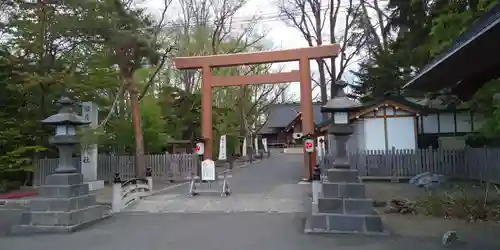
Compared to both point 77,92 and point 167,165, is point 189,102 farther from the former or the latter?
point 77,92

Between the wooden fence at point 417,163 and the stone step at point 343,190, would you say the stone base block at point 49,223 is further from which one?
the wooden fence at point 417,163

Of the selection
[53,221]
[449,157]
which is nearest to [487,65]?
[53,221]

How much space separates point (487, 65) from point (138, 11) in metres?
16.6

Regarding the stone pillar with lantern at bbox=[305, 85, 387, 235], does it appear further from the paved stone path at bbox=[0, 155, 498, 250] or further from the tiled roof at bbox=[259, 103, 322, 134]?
the tiled roof at bbox=[259, 103, 322, 134]

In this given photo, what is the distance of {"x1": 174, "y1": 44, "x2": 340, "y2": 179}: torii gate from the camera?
18.8 meters

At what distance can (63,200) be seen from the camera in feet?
32.8

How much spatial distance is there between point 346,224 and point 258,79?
11873 mm

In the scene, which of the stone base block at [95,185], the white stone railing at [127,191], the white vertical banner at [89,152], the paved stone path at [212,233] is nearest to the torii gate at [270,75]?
the white stone railing at [127,191]

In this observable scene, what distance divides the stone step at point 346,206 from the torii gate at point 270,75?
956 centimetres

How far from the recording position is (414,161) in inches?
729

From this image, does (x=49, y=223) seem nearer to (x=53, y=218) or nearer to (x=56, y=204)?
(x=53, y=218)

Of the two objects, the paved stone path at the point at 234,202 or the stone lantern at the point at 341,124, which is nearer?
the stone lantern at the point at 341,124

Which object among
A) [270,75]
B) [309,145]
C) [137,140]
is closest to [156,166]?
[137,140]

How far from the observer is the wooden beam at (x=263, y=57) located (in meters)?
18.7
